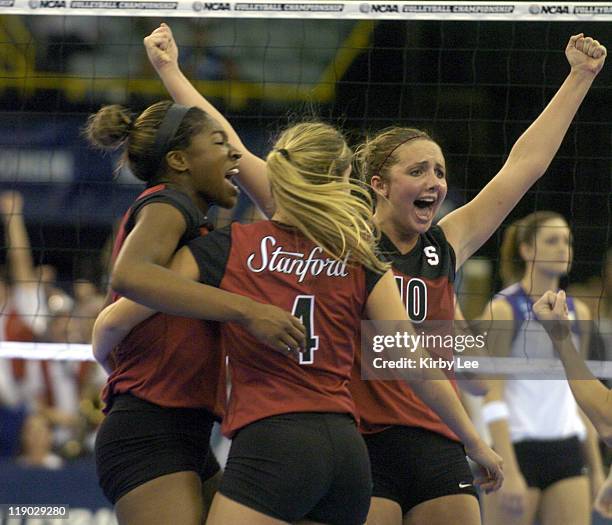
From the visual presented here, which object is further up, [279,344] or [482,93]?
[482,93]

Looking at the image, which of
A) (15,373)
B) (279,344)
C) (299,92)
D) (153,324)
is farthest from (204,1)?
(299,92)

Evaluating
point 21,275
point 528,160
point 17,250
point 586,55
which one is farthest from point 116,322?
point 21,275

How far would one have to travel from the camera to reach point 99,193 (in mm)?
9453

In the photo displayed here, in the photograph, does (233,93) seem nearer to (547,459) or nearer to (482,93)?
(482,93)

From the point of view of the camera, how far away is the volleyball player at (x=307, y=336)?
8.94 feet

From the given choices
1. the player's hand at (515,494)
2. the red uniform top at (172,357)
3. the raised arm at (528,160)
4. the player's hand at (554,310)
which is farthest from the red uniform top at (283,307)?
the player's hand at (515,494)

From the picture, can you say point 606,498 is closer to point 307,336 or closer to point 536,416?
point 307,336

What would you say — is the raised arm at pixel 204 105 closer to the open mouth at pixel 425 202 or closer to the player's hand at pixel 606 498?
the open mouth at pixel 425 202

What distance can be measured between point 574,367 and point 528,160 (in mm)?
848

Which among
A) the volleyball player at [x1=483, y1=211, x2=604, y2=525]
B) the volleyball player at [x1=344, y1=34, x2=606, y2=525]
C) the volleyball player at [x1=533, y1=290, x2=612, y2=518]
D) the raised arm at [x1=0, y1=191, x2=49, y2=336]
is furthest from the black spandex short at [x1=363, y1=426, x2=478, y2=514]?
the raised arm at [x1=0, y1=191, x2=49, y2=336]

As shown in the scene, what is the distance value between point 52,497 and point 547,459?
2.59m

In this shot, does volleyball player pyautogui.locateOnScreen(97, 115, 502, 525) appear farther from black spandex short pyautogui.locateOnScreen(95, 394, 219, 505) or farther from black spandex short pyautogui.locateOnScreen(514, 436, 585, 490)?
black spandex short pyautogui.locateOnScreen(514, 436, 585, 490)

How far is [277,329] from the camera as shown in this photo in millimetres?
2734

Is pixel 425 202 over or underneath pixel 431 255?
over
